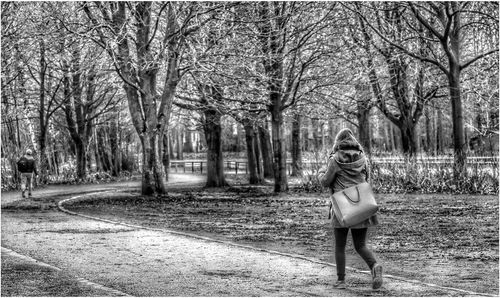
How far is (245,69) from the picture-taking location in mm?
26859

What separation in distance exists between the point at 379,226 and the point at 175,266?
6.50 meters

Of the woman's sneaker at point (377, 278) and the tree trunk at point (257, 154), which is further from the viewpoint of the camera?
the tree trunk at point (257, 154)

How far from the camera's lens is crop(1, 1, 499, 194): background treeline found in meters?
25.5

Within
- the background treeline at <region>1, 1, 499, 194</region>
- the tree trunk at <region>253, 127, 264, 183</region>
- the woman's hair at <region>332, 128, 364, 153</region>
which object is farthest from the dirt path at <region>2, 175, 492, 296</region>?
the tree trunk at <region>253, 127, 264, 183</region>

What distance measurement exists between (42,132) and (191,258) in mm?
30128

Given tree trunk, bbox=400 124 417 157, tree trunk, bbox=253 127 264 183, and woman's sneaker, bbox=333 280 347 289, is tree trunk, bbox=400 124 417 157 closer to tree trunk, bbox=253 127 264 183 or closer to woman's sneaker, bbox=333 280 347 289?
tree trunk, bbox=253 127 264 183

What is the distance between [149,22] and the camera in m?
25.8

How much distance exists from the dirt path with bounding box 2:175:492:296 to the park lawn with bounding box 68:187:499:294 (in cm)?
80

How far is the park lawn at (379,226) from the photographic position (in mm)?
10574

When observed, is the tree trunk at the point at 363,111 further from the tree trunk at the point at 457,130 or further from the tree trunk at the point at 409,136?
the tree trunk at the point at 457,130

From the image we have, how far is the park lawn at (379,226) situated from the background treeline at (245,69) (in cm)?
303

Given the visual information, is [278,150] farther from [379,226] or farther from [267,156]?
[379,226]

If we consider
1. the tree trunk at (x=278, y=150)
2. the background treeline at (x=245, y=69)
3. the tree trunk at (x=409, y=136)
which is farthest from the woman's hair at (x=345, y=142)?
the tree trunk at (x=409, y=136)

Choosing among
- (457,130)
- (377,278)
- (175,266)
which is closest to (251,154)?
(457,130)
